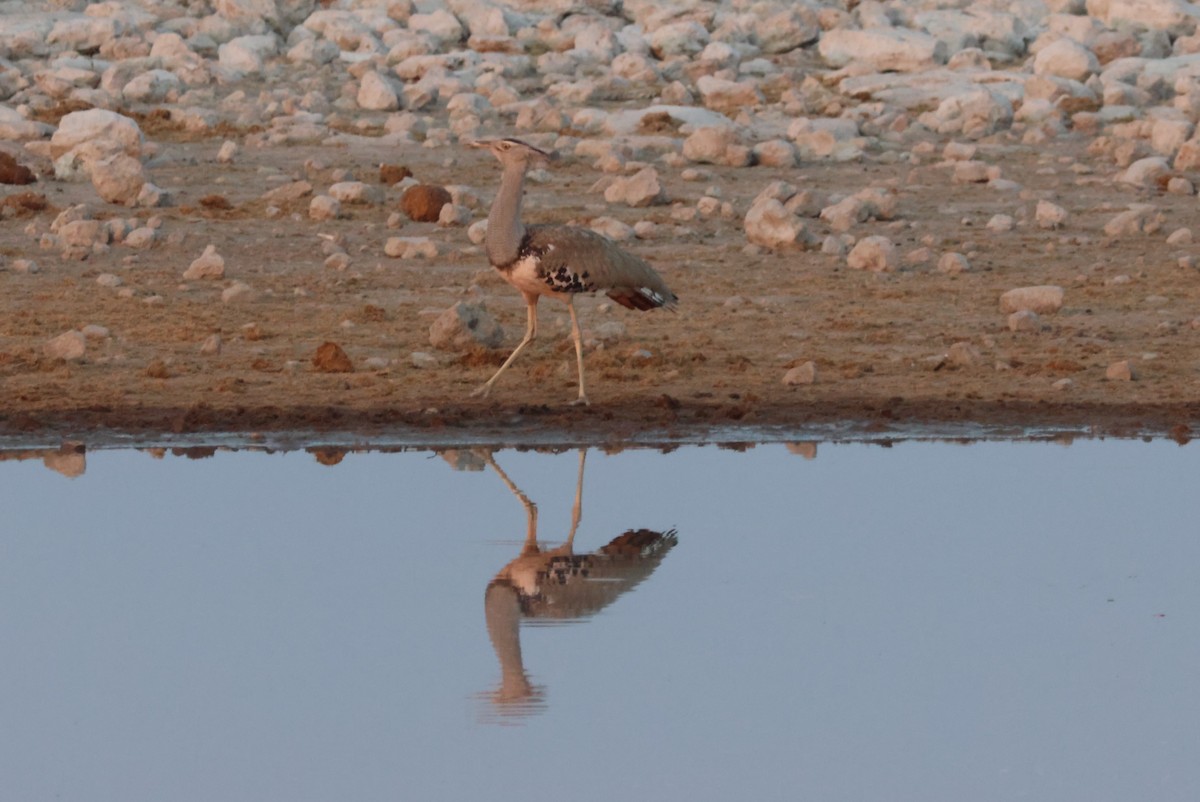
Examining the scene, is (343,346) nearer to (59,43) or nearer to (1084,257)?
(1084,257)

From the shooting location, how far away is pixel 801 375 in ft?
36.5

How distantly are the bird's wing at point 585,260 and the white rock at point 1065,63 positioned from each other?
9878mm

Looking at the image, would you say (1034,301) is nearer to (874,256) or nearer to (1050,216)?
(874,256)

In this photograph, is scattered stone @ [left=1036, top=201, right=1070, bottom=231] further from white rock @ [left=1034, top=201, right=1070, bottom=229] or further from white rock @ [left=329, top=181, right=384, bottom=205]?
white rock @ [left=329, top=181, right=384, bottom=205]

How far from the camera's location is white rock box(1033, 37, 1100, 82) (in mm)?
19656

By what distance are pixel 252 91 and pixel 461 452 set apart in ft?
32.1

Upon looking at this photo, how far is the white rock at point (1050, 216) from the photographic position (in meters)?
15.4

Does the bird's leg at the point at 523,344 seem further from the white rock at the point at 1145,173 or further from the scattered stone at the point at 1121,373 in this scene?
the white rock at the point at 1145,173

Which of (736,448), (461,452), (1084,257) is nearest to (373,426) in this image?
(461,452)

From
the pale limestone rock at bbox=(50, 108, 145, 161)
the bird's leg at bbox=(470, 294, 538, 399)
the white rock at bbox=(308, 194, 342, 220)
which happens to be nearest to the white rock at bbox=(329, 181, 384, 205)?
the white rock at bbox=(308, 194, 342, 220)

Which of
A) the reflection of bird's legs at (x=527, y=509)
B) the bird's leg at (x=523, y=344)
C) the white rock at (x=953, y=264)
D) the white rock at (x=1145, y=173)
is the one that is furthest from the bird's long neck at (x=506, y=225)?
the white rock at (x=1145, y=173)

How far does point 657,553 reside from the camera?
8.03 meters

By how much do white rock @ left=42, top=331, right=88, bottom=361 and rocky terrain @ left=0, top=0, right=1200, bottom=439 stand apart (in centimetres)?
2

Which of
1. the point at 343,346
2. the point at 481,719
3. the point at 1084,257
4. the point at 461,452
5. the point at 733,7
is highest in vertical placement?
the point at 733,7
